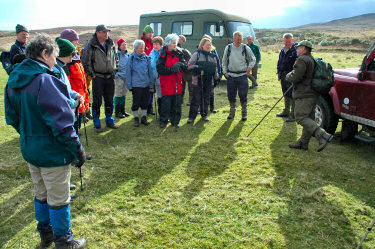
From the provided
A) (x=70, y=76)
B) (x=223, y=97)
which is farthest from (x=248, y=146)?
(x=223, y=97)

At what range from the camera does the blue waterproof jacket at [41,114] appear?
7.50 ft

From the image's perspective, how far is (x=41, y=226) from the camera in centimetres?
284

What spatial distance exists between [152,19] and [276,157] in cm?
1129

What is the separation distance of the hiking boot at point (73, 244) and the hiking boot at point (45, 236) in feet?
0.77

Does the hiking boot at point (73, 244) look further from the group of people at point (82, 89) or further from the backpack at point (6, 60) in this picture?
the backpack at point (6, 60)

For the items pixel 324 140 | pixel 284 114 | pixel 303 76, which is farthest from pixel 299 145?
pixel 284 114

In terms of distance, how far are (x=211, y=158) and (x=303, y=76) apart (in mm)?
2183

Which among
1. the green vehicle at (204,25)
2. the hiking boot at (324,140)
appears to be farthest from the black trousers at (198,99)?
the green vehicle at (204,25)

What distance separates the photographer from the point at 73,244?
109 inches

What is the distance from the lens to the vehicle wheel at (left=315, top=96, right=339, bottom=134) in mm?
5629

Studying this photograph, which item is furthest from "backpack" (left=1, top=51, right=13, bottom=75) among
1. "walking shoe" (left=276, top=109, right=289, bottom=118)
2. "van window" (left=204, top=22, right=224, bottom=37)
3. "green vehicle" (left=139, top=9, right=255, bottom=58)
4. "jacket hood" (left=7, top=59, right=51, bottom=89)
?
"van window" (left=204, top=22, right=224, bottom=37)

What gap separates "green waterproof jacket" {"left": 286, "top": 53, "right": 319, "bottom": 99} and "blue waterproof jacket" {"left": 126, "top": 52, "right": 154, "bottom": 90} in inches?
123

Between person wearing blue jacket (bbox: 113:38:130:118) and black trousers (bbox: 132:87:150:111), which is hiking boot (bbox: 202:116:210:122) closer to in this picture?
black trousers (bbox: 132:87:150:111)

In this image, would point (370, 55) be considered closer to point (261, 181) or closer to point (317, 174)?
point (317, 174)
